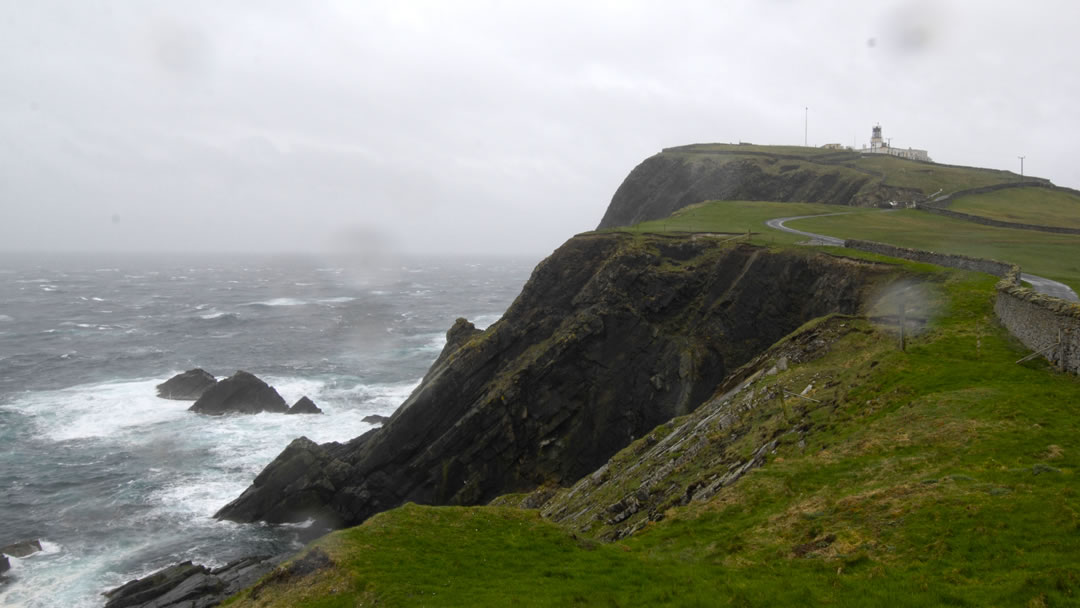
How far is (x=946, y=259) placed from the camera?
31562 mm

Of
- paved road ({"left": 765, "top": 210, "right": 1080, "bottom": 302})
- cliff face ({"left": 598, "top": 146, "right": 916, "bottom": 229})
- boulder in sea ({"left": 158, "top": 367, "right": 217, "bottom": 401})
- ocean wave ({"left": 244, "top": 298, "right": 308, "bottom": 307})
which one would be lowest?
boulder in sea ({"left": 158, "top": 367, "right": 217, "bottom": 401})

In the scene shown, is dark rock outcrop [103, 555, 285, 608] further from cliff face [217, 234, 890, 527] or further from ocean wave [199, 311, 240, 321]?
ocean wave [199, 311, 240, 321]

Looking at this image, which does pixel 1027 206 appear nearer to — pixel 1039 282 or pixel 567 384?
pixel 1039 282

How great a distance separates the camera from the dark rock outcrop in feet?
69.4

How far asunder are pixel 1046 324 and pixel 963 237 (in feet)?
116

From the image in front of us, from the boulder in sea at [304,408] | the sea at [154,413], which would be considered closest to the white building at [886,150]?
the sea at [154,413]

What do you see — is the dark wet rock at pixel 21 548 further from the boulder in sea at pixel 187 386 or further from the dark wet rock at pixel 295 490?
the boulder in sea at pixel 187 386

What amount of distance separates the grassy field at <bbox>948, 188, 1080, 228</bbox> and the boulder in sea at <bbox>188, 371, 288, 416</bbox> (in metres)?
64.9

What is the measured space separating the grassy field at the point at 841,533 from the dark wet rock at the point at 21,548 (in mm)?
22430

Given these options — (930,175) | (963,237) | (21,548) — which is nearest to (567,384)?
(21,548)

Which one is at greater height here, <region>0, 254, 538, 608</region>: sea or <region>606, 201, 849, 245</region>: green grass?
<region>606, 201, 849, 245</region>: green grass

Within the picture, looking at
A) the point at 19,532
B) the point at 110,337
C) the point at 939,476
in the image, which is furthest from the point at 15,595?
the point at 110,337

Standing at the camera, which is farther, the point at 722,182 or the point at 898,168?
the point at 898,168

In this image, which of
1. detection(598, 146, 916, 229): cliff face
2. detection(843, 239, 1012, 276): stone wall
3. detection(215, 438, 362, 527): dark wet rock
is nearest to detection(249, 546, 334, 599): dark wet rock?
detection(215, 438, 362, 527): dark wet rock
